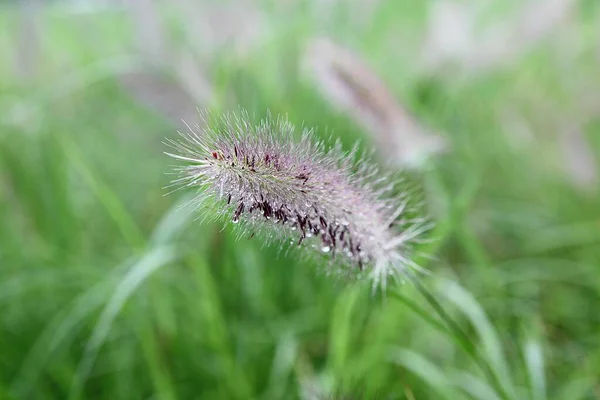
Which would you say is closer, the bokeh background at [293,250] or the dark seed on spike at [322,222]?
the dark seed on spike at [322,222]

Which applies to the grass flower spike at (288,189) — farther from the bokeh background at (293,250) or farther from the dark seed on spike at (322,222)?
the bokeh background at (293,250)

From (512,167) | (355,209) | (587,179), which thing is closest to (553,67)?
(512,167)

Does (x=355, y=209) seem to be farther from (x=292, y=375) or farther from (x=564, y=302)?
(x=564, y=302)

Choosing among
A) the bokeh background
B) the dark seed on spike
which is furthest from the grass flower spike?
the bokeh background

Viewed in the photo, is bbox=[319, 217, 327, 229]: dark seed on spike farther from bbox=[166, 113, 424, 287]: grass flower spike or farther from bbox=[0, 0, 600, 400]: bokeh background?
bbox=[0, 0, 600, 400]: bokeh background

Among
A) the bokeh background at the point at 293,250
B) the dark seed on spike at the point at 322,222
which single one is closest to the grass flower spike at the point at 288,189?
the dark seed on spike at the point at 322,222
